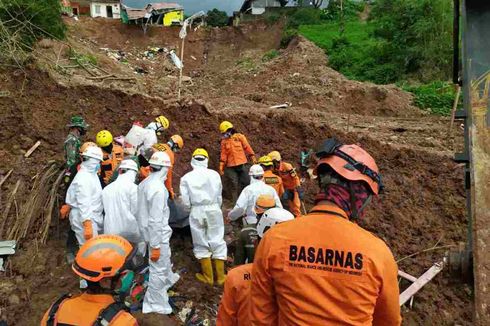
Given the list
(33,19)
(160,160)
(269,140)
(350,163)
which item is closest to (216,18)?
(33,19)

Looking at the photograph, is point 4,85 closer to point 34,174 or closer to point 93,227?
point 34,174

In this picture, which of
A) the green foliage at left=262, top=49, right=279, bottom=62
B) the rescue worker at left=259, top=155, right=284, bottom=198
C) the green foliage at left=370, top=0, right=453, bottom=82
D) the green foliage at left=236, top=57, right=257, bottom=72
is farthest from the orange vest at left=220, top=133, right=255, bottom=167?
the green foliage at left=262, top=49, right=279, bottom=62

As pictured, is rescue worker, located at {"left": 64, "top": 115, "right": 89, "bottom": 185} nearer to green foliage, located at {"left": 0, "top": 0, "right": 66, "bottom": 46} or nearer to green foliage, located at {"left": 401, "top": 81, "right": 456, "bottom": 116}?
green foliage, located at {"left": 0, "top": 0, "right": 66, "bottom": 46}

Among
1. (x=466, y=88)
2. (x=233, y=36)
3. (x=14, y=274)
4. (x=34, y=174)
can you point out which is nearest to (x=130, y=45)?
(x=233, y=36)

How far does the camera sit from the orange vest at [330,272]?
217 cm

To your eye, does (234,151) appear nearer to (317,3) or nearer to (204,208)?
(204,208)

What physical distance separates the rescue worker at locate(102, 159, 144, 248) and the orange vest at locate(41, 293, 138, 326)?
2968 mm

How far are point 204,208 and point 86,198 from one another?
1549 mm

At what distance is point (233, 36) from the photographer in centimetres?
3438

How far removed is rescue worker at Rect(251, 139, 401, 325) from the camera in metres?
2.17

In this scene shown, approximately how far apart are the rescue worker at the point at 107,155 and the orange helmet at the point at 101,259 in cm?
385

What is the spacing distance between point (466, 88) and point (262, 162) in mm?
4813

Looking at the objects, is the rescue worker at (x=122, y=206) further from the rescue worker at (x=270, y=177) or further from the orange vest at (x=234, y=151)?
the orange vest at (x=234, y=151)

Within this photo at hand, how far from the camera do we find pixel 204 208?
644 cm
